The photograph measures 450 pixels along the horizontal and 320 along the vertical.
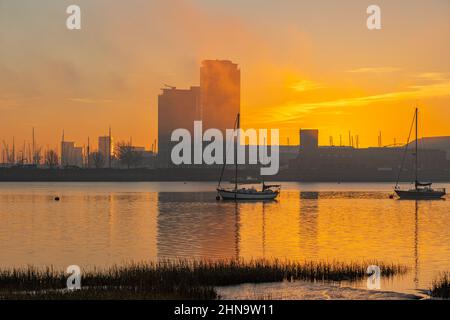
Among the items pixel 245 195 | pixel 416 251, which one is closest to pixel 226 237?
pixel 416 251

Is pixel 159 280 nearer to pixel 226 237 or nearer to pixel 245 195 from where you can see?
pixel 226 237

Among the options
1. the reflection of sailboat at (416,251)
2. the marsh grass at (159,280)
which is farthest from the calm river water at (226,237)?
the marsh grass at (159,280)

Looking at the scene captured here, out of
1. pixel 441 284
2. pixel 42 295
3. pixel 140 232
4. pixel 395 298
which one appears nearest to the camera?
pixel 42 295

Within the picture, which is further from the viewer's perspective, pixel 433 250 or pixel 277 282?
pixel 433 250

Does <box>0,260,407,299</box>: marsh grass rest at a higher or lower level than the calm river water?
higher

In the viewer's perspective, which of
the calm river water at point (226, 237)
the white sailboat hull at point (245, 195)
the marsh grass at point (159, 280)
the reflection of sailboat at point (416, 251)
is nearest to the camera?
the marsh grass at point (159, 280)

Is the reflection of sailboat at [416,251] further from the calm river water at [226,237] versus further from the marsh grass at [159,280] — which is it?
the marsh grass at [159,280]

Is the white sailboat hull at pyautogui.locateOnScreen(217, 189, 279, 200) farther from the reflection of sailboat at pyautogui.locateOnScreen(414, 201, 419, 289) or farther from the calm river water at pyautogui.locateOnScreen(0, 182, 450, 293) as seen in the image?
the reflection of sailboat at pyautogui.locateOnScreen(414, 201, 419, 289)

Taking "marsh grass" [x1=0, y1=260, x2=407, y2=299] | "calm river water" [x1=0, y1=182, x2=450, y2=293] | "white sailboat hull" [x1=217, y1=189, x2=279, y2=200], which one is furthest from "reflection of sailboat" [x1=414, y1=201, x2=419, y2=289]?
"white sailboat hull" [x1=217, y1=189, x2=279, y2=200]

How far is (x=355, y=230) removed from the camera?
9469cm

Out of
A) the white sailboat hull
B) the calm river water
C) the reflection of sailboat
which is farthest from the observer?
the white sailboat hull
